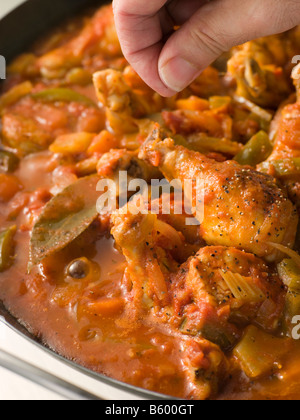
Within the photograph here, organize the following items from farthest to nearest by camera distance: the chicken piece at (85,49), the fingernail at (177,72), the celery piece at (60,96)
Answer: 1. the chicken piece at (85,49)
2. the celery piece at (60,96)
3. the fingernail at (177,72)

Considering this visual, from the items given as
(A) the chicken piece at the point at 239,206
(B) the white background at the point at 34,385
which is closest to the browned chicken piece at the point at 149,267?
(A) the chicken piece at the point at 239,206

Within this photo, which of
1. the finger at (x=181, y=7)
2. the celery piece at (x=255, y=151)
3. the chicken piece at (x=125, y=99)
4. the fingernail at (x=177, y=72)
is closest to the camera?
the fingernail at (x=177, y=72)

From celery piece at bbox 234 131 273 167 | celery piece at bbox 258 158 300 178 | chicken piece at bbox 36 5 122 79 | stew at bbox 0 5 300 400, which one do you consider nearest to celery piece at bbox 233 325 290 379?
stew at bbox 0 5 300 400

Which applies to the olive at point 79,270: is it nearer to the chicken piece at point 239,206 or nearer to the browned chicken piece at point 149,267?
the browned chicken piece at point 149,267

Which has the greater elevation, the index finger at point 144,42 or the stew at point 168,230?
the index finger at point 144,42

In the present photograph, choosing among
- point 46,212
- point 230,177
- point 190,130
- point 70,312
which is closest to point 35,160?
point 46,212

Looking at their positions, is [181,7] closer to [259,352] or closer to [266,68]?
[266,68]

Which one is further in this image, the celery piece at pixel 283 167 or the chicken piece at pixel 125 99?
the chicken piece at pixel 125 99
